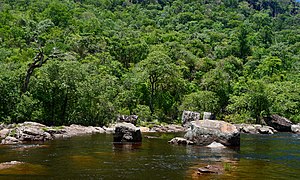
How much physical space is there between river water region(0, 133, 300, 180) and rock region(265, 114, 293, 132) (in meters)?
36.9

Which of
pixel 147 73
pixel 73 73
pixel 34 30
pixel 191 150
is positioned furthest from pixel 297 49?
pixel 191 150

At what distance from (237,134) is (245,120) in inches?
1698

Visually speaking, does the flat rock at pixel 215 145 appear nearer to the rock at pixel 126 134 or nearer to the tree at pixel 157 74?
the rock at pixel 126 134

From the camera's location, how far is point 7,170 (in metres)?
20.7

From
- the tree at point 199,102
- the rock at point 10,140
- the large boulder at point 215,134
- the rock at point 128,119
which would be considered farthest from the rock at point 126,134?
the tree at point 199,102

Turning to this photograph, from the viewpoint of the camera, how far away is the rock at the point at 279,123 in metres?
68.9

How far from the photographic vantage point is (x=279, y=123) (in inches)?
2756

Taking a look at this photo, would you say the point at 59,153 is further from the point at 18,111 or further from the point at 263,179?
the point at 18,111

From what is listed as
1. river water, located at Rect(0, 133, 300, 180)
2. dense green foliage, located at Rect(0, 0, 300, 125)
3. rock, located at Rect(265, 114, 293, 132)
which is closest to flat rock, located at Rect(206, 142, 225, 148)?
river water, located at Rect(0, 133, 300, 180)

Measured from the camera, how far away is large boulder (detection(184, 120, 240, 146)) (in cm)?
3653

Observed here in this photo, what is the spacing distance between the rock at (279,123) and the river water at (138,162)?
121 ft

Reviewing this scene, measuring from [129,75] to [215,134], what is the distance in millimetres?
58190

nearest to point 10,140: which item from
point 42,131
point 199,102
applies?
point 42,131

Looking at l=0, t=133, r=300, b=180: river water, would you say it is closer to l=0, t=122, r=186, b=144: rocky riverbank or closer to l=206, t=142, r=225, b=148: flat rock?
l=206, t=142, r=225, b=148: flat rock
